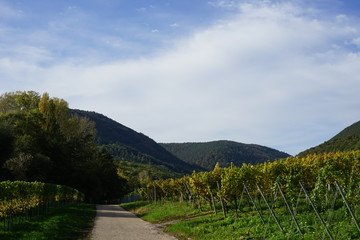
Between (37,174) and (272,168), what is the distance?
36.8 metres

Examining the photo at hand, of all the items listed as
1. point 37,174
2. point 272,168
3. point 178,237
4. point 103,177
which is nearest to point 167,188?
point 37,174

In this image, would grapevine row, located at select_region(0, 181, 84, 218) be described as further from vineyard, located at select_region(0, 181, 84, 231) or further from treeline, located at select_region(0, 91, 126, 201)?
treeline, located at select_region(0, 91, 126, 201)

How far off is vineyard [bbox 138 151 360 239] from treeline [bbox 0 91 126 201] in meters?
28.2

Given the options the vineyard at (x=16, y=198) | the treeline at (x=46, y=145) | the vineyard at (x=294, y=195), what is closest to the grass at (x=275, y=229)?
the vineyard at (x=294, y=195)

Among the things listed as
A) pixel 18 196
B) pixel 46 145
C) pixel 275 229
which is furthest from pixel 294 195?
pixel 46 145

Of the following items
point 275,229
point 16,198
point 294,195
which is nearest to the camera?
point 275,229

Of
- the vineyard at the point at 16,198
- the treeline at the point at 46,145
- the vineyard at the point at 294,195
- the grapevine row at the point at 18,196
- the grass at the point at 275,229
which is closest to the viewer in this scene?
the grass at the point at 275,229

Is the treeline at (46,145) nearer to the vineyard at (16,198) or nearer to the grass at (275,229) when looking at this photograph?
the vineyard at (16,198)

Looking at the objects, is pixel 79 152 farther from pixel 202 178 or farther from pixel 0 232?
pixel 0 232

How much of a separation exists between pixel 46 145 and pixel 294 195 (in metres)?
42.7

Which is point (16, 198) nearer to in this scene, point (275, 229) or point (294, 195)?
point (275, 229)

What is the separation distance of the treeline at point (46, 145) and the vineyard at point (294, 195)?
92.5 feet

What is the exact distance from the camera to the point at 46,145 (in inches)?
2108

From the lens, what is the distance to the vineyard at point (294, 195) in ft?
37.3
